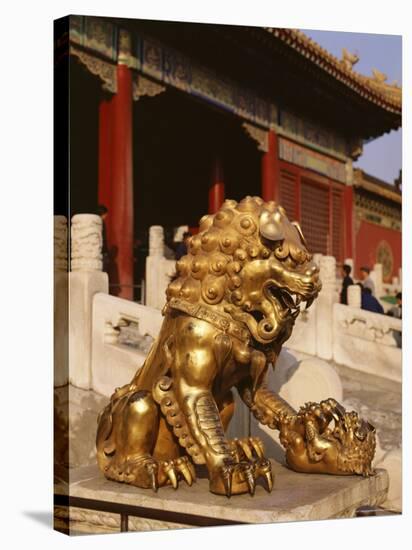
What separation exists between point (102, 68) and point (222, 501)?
4.21 metres

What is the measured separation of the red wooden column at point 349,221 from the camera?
9.69m

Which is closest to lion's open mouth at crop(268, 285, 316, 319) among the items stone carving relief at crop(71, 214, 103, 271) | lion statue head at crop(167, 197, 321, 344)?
lion statue head at crop(167, 197, 321, 344)

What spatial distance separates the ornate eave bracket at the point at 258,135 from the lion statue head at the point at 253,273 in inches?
202

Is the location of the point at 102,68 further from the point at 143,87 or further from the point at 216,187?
the point at 216,187

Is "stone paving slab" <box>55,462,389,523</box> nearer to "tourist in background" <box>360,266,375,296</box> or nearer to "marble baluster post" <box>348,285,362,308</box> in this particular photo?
"marble baluster post" <box>348,285,362,308</box>

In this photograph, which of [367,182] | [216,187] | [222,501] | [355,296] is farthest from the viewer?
[367,182]

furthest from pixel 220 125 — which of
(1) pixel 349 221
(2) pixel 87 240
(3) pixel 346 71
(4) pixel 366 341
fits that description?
(2) pixel 87 240

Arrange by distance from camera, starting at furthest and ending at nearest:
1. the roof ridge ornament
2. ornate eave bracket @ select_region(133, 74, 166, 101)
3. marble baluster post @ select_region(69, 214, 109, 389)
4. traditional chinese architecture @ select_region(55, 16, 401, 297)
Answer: the roof ridge ornament, ornate eave bracket @ select_region(133, 74, 166, 101), traditional chinese architecture @ select_region(55, 16, 401, 297), marble baluster post @ select_region(69, 214, 109, 389)

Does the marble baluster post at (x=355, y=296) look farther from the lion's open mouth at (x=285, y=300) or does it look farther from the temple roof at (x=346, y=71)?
the lion's open mouth at (x=285, y=300)

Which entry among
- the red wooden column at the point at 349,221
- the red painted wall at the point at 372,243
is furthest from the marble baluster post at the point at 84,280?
the red wooden column at the point at 349,221

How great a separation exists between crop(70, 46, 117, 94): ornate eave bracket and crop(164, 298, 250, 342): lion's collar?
3215mm

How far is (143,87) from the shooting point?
708 centimetres

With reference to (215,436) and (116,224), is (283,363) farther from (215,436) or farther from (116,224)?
(116,224)

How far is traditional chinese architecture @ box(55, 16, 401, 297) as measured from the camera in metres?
6.68
